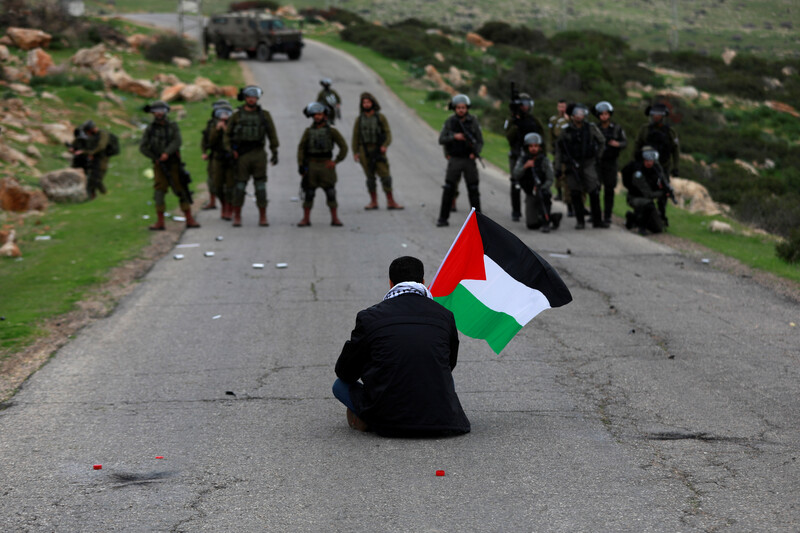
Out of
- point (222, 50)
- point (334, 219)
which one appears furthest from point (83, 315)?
point (222, 50)

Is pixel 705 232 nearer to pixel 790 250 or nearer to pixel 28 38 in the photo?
pixel 790 250

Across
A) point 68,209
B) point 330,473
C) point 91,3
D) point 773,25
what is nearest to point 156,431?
point 330,473

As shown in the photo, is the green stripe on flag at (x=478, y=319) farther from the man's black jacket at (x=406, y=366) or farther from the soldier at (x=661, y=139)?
the soldier at (x=661, y=139)

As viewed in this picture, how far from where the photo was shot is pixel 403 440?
6.08 meters

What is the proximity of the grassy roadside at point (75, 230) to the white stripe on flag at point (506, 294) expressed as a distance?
469cm

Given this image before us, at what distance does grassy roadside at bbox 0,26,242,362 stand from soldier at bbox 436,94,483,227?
4985mm

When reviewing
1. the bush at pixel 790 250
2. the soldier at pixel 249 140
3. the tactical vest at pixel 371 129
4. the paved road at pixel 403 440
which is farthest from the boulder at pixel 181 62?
the bush at pixel 790 250

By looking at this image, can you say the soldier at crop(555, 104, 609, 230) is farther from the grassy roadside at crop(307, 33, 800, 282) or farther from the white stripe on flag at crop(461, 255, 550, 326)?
the white stripe on flag at crop(461, 255, 550, 326)

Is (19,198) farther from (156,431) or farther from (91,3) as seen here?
(91,3)

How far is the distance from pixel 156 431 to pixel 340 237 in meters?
8.77

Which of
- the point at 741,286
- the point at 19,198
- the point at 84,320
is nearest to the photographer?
the point at 84,320

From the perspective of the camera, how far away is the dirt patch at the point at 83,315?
26.8ft

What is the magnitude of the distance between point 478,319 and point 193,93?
3087cm

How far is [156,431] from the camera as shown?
21.0 feet
